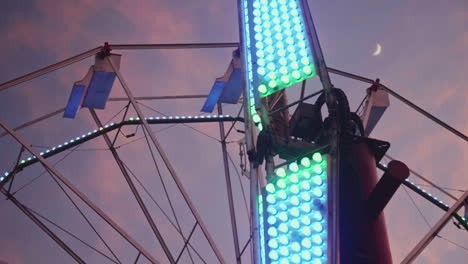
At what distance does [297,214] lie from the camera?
602 centimetres

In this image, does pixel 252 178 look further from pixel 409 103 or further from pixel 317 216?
pixel 409 103

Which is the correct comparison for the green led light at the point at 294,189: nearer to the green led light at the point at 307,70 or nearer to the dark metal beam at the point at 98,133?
the green led light at the point at 307,70

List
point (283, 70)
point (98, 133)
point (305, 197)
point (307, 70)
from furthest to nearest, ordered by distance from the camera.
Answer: point (98, 133), point (283, 70), point (307, 70), point (305, 197)

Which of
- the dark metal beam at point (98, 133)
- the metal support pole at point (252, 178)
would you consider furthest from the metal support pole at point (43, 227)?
the metal support pole at point (252, 178)

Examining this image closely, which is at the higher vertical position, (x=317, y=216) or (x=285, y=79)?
(x=285, y=79)

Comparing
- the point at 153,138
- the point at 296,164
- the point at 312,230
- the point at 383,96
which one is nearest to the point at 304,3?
the point at 296,164

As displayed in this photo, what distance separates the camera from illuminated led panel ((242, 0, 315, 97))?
7465mm

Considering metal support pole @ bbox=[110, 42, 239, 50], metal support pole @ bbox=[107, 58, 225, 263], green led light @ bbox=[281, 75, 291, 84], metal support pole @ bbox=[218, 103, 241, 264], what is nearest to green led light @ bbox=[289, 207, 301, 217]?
green led light @ bbox=[281, 75, 291, 84]

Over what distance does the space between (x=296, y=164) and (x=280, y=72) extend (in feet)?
5.74

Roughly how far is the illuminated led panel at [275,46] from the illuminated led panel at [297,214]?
5.15ft

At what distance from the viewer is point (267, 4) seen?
8.90 m

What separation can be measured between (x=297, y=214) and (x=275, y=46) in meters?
2.97

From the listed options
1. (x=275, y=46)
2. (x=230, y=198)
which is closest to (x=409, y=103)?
(x=230, y=198)

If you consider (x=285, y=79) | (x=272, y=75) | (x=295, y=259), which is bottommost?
(x=295, y=259)
